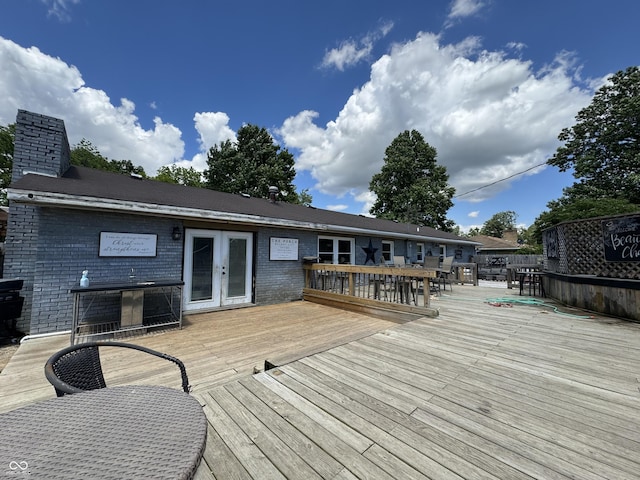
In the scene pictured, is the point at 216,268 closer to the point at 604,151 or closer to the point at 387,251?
the point at 387,251

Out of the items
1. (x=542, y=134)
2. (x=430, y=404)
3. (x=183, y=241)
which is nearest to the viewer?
(x=430, y=404)

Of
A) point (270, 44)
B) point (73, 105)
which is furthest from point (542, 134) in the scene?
point (73, 105)

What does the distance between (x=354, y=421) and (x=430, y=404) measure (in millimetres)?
674

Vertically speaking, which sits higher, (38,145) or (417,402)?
(38,145)

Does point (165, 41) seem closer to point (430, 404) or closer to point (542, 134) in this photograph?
point (430, 404)

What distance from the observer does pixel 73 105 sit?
22.0m

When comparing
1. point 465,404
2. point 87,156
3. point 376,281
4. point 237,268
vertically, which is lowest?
point 465,404

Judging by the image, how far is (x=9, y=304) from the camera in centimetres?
416

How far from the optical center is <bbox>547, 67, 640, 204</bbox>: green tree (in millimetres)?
17497

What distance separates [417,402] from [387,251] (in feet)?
31.2

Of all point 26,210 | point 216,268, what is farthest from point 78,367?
point 26,210

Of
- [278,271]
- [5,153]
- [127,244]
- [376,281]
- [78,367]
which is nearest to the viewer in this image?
[78,367]

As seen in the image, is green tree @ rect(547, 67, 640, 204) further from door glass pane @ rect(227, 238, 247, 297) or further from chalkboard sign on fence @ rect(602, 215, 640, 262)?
door glass pane @ rect(227, 238, 247, 297)

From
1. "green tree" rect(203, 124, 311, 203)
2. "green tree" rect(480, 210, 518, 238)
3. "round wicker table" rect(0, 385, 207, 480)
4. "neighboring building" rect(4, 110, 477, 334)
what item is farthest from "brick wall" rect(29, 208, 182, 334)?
"green tree" rect(480, 210, 518, 238)
